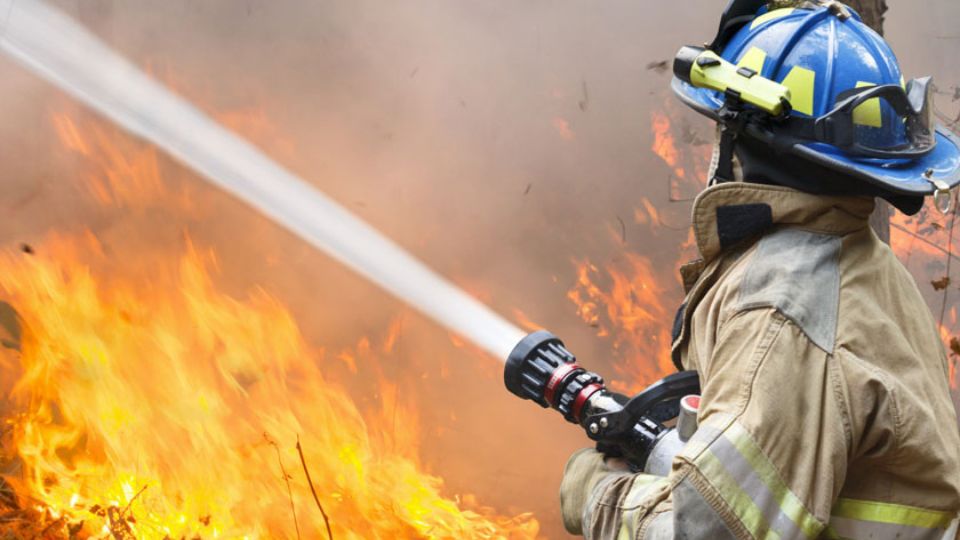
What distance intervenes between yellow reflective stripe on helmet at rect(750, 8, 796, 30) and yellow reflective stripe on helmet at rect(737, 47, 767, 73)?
0.31 ft

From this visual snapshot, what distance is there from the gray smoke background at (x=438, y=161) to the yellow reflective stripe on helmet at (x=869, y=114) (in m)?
3.61

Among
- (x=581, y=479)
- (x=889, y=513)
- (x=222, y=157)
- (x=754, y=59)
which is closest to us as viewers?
(x=889, y=513)

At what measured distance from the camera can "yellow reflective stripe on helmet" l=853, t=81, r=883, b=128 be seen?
2158mm

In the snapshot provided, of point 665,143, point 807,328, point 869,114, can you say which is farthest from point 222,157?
point 807,328

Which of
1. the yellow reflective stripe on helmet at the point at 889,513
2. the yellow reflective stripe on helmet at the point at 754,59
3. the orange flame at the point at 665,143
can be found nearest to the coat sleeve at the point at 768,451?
the yellow reflective stripe on helmet at the point at 889,513

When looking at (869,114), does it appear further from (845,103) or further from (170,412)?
(170,412)

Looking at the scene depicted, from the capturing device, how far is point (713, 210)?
2.22 m

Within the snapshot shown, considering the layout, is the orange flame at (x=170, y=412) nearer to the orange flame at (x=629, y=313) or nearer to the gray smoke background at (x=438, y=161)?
the gray smoke background at (x=438, y=161)

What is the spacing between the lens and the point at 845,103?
2.14 metres

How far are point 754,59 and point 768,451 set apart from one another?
36.6 inches

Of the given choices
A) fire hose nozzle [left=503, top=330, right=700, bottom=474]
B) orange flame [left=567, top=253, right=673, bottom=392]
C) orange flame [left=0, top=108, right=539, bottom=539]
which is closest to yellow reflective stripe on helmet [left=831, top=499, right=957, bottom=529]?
fire hose nozzle [left=503, top=330, right=700, bottom=474]

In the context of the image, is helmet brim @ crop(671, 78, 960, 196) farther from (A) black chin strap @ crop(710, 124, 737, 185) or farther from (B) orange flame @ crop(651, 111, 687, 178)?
(B) orange flame @ crop(651, 111, 687, 178)

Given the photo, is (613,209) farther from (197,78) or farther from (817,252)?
(817,252)

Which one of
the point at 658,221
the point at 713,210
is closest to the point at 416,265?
the point at 658,221
